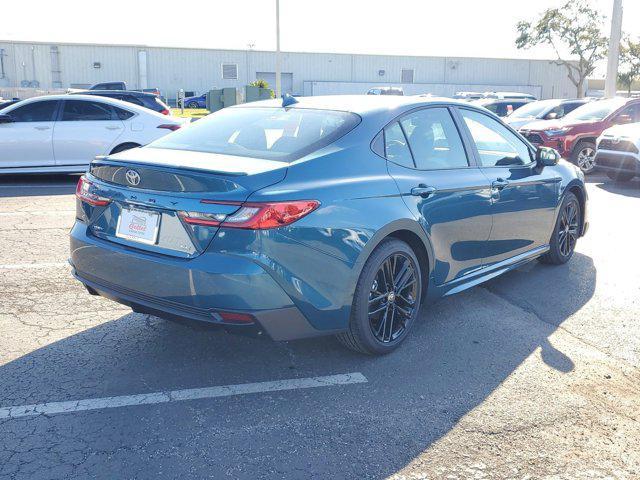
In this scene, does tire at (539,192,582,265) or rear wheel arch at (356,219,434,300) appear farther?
tire at (539,192,582,265)

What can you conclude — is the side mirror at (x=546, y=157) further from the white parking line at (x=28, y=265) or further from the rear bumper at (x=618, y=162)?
the rear bumper at (x=618, y=162)

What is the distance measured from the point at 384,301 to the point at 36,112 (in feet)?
29.6

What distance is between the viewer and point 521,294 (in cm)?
554

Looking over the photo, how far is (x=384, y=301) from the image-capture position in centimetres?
408

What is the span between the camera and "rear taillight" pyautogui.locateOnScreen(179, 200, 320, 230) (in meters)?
3.29

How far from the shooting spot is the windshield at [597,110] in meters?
14.3

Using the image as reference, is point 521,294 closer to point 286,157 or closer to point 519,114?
point 286,157

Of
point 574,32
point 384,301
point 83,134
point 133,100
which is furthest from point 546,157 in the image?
point 574,32

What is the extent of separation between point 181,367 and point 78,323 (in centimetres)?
110

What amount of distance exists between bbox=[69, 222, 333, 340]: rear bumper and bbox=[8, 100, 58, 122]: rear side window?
27.4 feet

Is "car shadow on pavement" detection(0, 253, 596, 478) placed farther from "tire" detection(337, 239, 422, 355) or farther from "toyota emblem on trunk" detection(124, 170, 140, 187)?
"toyota emblem on trunk" detection(124, 170, 140, 187)

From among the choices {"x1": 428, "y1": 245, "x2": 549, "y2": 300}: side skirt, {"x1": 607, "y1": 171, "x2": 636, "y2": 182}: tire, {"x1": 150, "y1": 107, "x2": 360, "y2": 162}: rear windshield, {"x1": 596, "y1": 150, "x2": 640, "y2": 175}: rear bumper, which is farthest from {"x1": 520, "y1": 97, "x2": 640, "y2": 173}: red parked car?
{"x1": 150, "y1": 107, "x2": 360, "y2": 162}: rear windshield

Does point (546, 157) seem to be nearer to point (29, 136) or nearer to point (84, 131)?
point (84, 131)

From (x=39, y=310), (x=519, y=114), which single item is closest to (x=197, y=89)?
(x=519, y=114)
